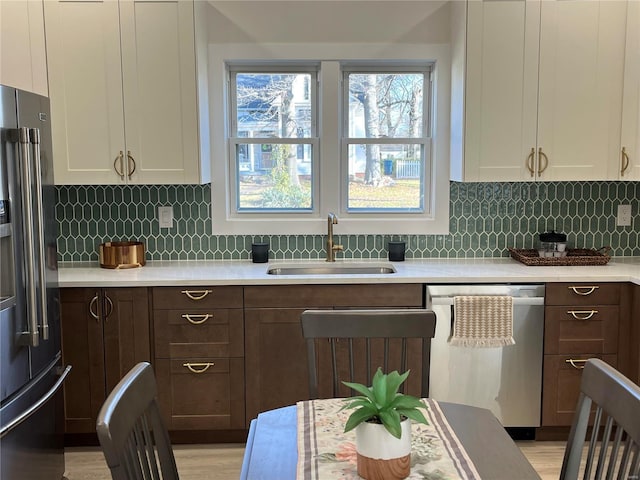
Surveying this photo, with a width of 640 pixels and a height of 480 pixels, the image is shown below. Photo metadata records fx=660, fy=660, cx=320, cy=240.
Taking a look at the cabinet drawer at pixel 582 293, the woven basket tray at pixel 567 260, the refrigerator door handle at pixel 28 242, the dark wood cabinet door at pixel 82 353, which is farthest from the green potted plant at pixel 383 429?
the woven basket tray at pixel 567 260

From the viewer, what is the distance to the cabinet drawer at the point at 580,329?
11.0ft

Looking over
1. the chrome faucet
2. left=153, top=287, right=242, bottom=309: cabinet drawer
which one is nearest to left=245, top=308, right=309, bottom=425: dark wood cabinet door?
left=153, top=287, right=242, bottom=309: cabinet drawer

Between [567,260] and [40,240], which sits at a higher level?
[40,240]

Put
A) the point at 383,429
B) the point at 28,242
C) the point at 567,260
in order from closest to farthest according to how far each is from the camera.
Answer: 1. the point at 383,429
2. the point at 28,242
3. the point at 567,260

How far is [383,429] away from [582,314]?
7.32ft

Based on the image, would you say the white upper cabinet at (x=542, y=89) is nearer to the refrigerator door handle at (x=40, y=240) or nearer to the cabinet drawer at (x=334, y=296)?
the cabinet drawer at (x=334, y=296)

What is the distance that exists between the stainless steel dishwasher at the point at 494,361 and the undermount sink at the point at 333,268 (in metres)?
0.49

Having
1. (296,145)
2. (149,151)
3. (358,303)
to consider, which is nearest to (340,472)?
(358,303)

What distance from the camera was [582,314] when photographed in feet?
11.0

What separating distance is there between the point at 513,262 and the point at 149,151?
213 centimetres

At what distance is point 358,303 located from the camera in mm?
3369

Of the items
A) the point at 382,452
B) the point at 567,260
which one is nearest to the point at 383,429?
the point at 382,452

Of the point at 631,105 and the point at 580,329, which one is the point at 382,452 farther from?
the point at 631,105

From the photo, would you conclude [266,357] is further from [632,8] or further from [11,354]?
[632,8]
